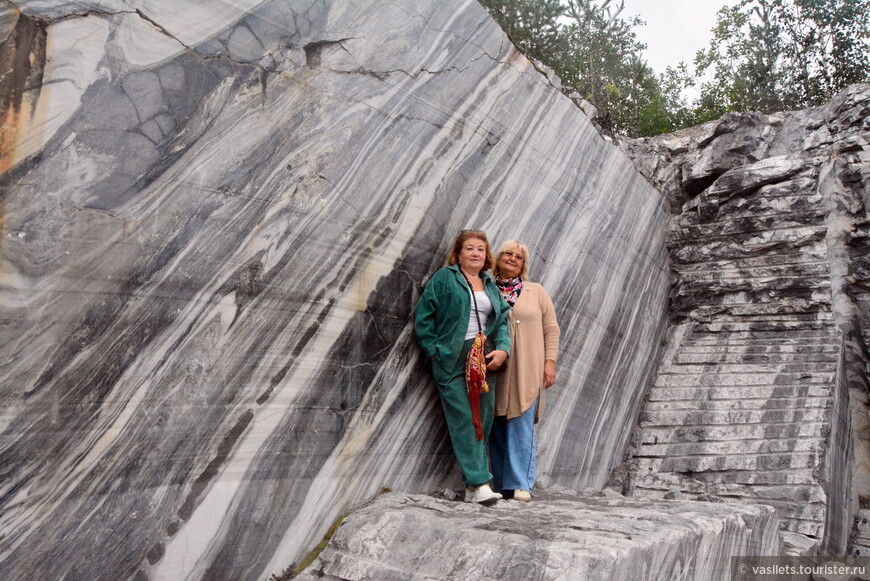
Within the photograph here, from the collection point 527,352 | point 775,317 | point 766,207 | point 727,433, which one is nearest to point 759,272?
point 775,317

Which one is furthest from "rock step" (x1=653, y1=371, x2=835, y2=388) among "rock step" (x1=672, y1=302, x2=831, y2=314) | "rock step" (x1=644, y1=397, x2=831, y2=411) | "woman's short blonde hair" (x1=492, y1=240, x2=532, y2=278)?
"woman's short blonde hair" (x1=492, y1=240, x2=532, y2=278)

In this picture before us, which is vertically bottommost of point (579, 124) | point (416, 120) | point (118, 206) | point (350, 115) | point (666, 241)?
point (118, 206)

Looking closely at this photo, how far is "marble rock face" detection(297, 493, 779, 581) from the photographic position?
7.24 ft

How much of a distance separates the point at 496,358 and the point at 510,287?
0.42 meters

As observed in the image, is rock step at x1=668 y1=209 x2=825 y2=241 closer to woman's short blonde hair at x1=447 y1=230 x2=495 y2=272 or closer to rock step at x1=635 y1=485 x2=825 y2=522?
rock step at x1=635 y1=485 x2=825 y2=522

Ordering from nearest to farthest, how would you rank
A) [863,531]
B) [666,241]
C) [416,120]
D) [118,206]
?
[118,206] → [416,120] → [863,531] → [666,241]

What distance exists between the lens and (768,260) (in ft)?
16.8

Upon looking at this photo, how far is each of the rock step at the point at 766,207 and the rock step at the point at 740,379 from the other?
44.6 inches

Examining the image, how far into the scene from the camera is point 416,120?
3305 millimetres

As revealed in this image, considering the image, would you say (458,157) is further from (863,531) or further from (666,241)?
(863,531)

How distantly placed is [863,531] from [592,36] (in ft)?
25.9

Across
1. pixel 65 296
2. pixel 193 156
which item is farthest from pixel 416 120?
pixel 65 296

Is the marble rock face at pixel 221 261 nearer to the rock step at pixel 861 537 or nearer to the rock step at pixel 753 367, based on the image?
the rock step at pixel 753 367

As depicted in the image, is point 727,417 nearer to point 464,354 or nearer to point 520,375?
point 520,375
